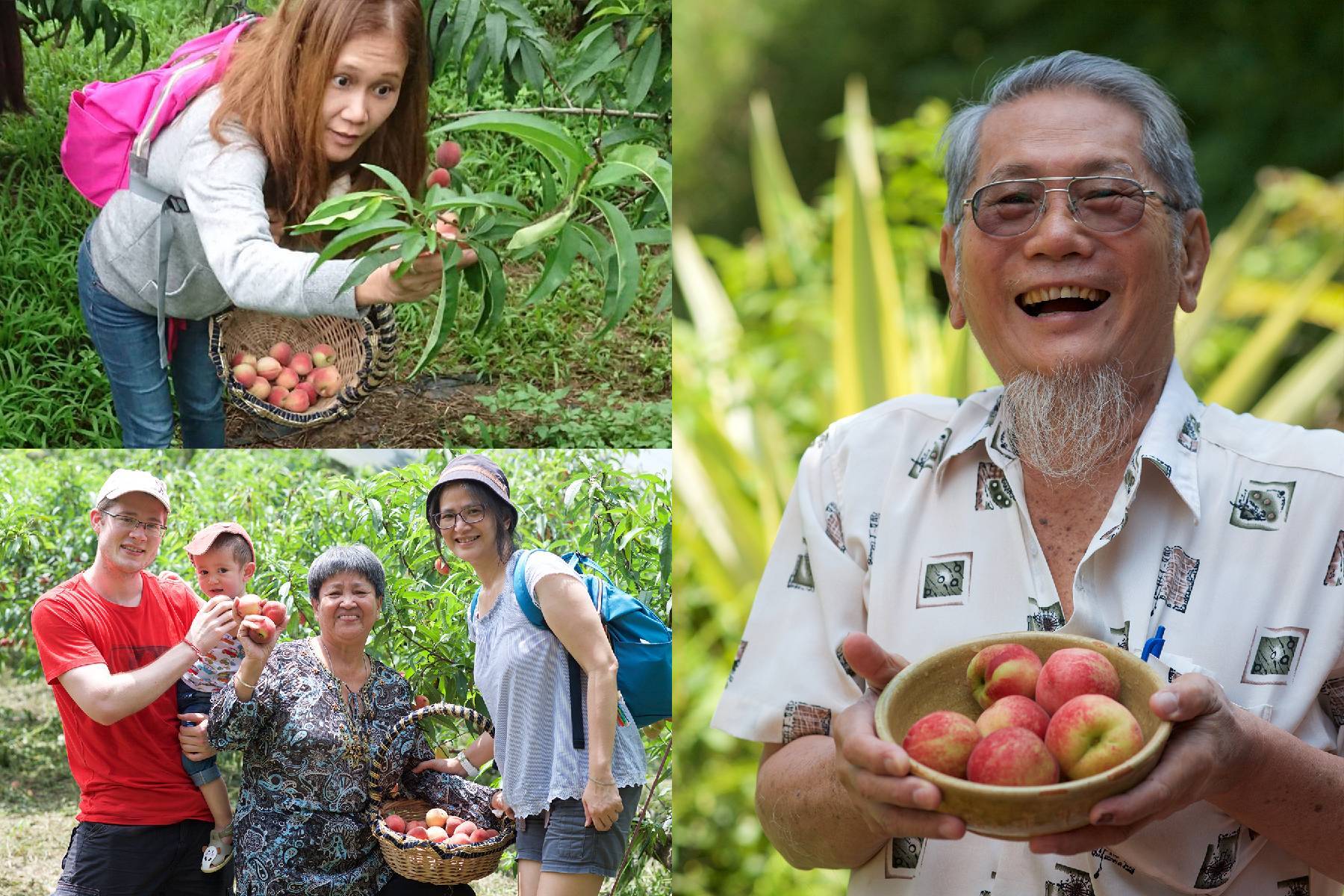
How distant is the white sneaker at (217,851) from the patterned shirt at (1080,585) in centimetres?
128

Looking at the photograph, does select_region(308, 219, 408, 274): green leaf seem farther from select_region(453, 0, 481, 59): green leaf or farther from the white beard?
the white beard

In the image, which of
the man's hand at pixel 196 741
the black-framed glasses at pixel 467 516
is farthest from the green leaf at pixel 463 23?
the man's hand at pixel 196 741

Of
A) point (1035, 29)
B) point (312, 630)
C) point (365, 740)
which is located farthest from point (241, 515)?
point (1035, 29)

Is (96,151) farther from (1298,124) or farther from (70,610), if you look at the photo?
(1298,124)

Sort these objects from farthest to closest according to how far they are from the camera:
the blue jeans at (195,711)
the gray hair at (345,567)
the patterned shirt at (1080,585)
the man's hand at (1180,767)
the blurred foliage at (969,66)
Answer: the blurred foliage at (969,66)
the gray hair at (345,567)
the blue jeans at (195,711)
the patterned shirt at (1080,585)
the man's hand at (1180,767)

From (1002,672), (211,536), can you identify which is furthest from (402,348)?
(1002,672)

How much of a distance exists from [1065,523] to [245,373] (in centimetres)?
159

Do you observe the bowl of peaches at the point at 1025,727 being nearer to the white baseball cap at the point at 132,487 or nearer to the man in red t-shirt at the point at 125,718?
the man in red t-shirt at the point at 125,718

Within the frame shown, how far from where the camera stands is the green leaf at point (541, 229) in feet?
7.97

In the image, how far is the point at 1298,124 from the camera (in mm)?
3951

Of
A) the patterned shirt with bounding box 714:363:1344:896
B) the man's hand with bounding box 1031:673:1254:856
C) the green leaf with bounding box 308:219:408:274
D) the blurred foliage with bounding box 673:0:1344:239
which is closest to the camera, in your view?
the man's hand with bounding box 1031:673:1254:856

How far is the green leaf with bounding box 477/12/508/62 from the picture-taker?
2471 mm

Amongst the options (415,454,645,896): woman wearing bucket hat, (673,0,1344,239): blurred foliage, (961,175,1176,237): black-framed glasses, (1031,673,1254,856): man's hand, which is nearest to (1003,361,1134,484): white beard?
(961,175,1176,237): black-framed glasses

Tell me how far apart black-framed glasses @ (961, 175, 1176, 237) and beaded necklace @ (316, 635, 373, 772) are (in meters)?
1.51
